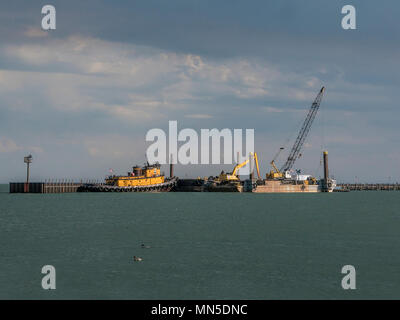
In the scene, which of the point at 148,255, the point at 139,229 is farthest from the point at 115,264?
the point at 139,229

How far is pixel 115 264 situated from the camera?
37250mm
